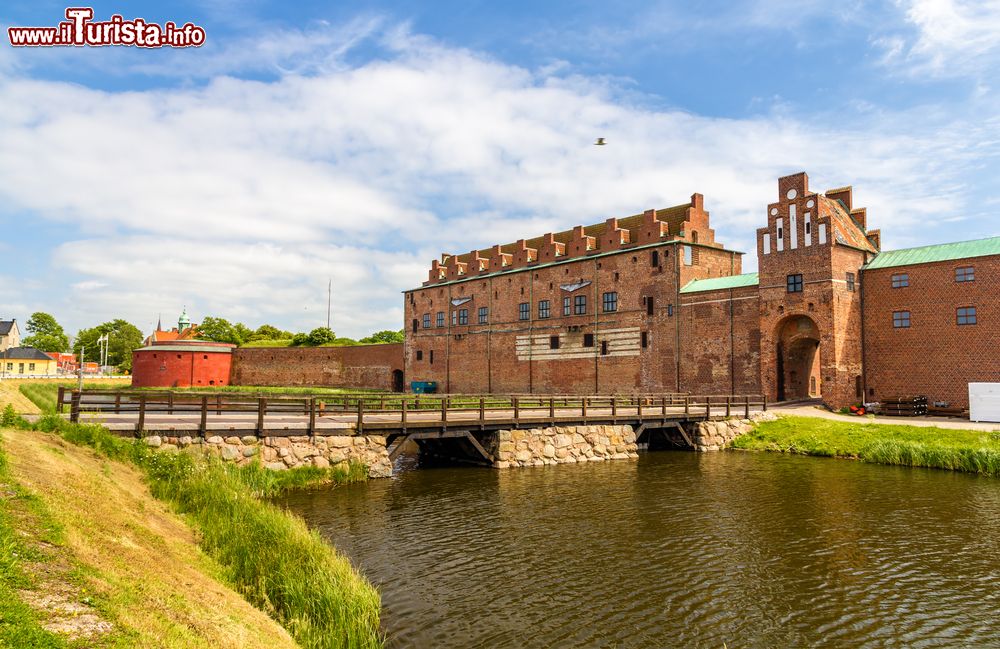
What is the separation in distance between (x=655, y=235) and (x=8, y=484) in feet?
108

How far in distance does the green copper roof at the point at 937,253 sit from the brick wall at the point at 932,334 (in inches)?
11.4

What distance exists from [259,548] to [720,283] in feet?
93.8

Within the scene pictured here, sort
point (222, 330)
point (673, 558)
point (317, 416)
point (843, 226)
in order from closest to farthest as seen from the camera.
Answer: point (673, 558) < point (317, 416) < point (843, 226) < point (222, 330)

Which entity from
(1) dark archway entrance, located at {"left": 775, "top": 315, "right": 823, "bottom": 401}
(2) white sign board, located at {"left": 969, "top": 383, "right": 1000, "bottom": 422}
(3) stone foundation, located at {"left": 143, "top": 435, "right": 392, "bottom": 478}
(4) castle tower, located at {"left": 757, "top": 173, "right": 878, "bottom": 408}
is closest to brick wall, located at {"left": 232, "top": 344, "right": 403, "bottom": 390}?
(1) dark archway entrance, located at {"left": 775, "top": 315, "right": 823, "bottom": 401}

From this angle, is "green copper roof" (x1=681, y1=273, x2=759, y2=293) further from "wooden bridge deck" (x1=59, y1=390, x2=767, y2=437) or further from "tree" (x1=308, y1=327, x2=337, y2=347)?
"tree" (x1=308, y1=327, x2=337, y2=347)

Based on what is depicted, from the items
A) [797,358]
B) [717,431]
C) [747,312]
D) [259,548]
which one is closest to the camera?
[259,548]

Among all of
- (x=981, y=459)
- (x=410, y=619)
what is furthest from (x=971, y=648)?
(x=981, y=459)

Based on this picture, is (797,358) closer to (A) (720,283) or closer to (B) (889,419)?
(A) (720,283)

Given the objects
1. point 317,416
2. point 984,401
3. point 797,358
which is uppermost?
point 797,358

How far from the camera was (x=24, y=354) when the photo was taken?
72.2m

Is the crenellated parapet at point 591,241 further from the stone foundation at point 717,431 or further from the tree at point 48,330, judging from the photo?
the tree at point 48,330

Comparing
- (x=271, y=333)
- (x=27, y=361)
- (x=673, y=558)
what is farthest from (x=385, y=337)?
(x=673, y=558)

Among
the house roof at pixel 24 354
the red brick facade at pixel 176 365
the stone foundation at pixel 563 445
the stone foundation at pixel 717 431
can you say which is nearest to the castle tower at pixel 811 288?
the stone foundation at pixel 717 431

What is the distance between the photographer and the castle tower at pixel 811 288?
2755 cm
